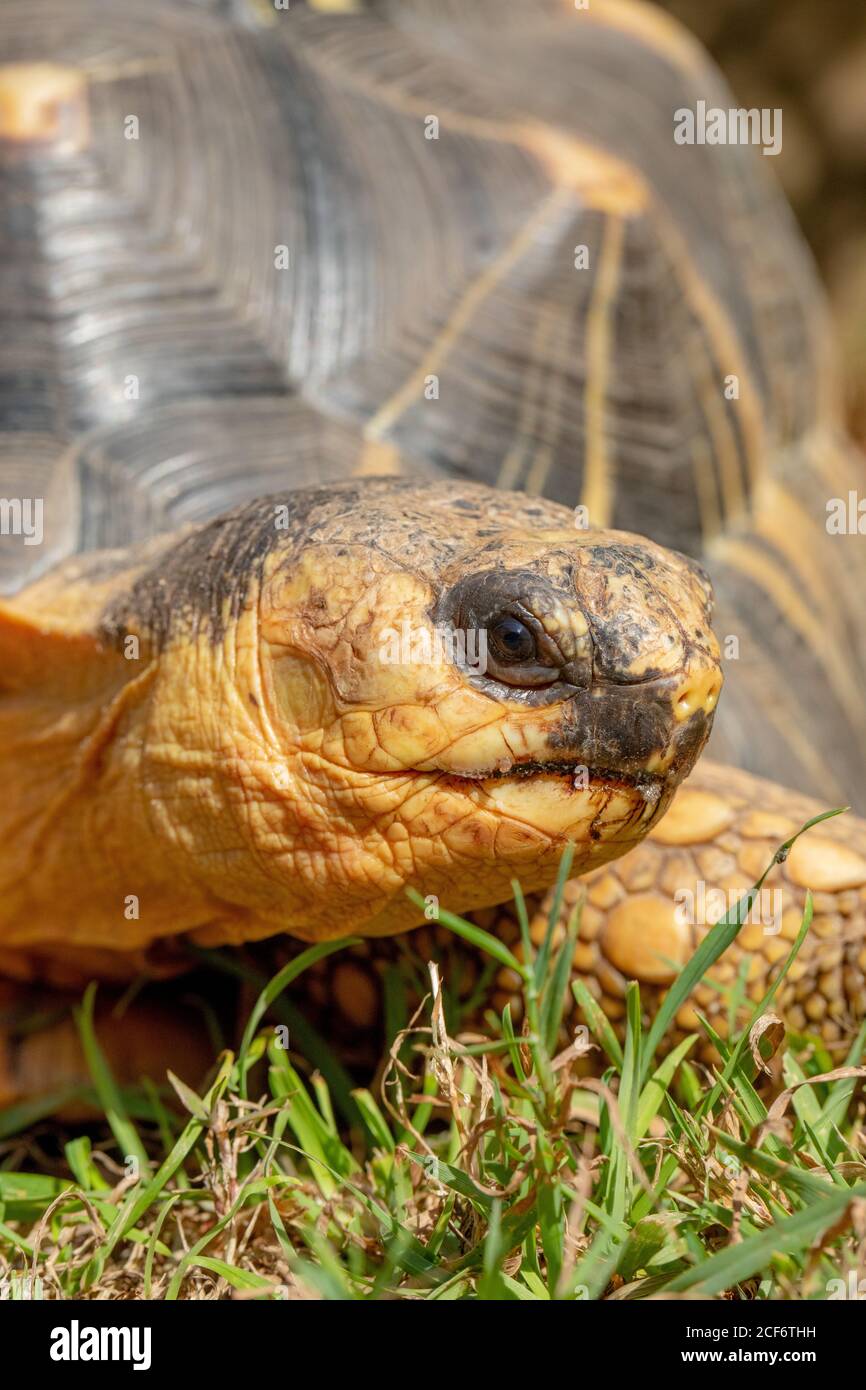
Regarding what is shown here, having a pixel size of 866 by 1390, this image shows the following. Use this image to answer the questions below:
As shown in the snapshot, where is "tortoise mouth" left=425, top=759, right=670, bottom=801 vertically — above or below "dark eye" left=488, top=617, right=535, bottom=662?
below

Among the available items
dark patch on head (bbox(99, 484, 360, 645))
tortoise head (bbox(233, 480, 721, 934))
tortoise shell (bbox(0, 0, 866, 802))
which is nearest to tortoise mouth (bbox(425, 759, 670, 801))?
tortoise head (bbox(233, 480, 721, 934))

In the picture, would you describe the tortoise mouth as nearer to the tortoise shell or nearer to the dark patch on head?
the dark patch on head

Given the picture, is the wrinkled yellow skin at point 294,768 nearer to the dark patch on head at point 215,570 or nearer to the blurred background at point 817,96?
the dark patch on head at point 215,570

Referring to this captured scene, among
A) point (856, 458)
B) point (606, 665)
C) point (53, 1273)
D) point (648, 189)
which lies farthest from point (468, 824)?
point (856, 458)

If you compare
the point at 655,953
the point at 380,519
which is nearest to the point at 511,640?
the point at 380,519

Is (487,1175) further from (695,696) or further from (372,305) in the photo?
(372,305)
